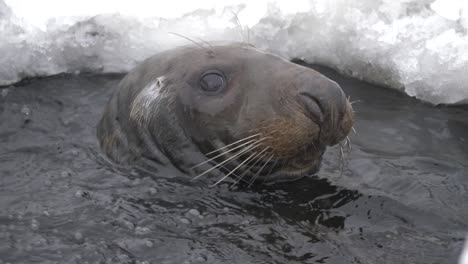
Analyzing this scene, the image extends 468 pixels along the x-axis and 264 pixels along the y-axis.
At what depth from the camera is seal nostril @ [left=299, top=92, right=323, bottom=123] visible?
4.65 m

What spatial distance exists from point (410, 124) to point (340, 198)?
153 cm

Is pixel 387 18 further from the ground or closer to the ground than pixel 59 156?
further from the ground

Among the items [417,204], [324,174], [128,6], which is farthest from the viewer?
[128,6]

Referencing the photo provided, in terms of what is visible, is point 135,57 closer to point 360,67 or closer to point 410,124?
point 360,67

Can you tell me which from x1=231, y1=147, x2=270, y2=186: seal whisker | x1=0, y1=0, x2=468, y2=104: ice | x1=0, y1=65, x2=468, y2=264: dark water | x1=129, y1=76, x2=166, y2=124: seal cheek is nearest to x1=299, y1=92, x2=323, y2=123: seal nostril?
x1=231, y1=147, x2=270, y2=186: seal whisker

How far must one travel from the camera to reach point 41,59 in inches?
294

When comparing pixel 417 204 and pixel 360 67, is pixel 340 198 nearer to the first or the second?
pixel 417 204

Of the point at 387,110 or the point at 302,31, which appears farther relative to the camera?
the point at 302,31

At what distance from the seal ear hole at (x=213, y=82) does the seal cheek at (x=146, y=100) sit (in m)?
0.33

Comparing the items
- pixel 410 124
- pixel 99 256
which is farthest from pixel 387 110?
pixel 99 256

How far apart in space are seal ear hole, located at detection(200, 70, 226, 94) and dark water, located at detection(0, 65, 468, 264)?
64 cm

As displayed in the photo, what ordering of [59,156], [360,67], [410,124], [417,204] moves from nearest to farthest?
[417,204] → [59,156] → [410,124] → [360,67]

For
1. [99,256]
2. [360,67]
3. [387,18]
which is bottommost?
[99,256]

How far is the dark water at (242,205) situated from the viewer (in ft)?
14.6
